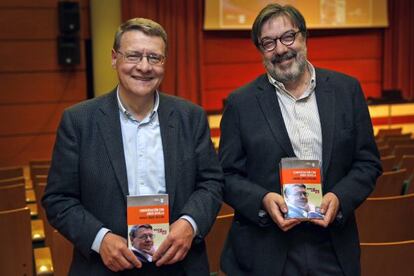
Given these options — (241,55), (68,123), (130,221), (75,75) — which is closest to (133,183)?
(130,221)

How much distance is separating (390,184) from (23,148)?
20.7 ft

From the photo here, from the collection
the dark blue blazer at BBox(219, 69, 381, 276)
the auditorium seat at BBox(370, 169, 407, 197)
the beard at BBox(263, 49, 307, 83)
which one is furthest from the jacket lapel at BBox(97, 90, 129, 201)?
the auditorium seat at BBox(370, 169, 407, 197)

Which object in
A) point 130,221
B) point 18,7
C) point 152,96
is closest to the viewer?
point 130,221

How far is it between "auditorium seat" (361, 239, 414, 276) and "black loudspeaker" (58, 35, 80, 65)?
7.15 metres

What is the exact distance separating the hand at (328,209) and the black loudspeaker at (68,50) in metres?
7.23

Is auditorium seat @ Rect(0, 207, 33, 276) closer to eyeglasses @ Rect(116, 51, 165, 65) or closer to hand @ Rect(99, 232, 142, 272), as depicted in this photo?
hand @ Rect(99, 232, 142, 272)

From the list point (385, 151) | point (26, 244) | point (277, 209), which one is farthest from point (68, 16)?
point (277, 209)

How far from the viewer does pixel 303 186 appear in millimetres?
1985

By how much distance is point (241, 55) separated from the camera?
10.4 metres

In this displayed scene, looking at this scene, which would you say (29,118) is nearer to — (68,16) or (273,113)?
(68,16)

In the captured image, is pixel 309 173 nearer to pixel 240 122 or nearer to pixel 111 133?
pixel 240 122

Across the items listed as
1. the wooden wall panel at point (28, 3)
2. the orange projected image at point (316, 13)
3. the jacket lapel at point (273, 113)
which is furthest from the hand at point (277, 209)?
the orange projected image at point (316, 13)

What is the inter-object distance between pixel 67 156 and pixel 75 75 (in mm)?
7301

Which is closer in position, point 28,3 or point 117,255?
point 117,255
